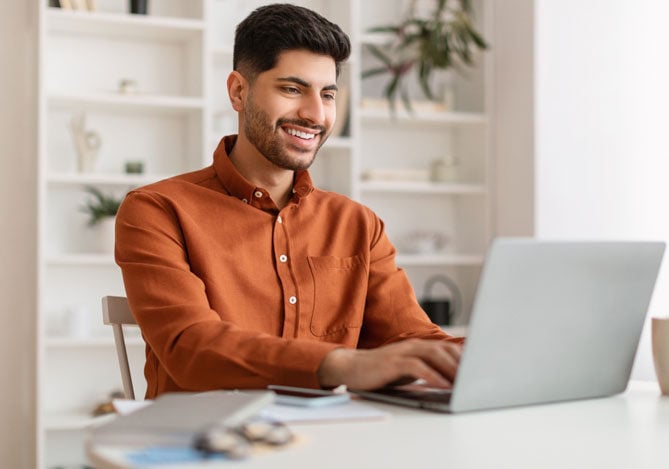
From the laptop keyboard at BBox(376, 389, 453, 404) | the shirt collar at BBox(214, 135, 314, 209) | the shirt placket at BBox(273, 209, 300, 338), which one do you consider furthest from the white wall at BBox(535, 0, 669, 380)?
the laptop keyboard at BBox(376, 389, 453, 404)

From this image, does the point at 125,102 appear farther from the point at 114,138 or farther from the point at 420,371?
the point at 420,371

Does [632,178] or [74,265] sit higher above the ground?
[632,178]

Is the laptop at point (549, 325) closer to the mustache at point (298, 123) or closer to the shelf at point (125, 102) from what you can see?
the mustache at point (298, 123)

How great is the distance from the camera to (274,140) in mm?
1837

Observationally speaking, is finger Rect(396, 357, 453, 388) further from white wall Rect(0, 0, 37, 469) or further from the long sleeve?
white wall Rect(0, 0, 37, 469)

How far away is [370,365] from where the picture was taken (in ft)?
3.93

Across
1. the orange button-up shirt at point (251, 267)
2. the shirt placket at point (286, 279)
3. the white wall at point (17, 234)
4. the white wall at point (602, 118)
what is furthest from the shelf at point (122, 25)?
the shirt placket at point (286, 279)

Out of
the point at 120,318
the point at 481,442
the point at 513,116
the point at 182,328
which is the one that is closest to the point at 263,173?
the point at 120,318

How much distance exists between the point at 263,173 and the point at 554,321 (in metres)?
0.87

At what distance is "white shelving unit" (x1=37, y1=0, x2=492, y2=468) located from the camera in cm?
372

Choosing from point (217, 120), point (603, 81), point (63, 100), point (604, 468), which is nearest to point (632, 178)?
point (603, 81)

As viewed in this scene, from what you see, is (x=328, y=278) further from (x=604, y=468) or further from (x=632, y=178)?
(x=632, y=178)

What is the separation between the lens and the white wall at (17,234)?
12.5 ft

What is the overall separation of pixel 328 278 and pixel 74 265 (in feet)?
7.78
